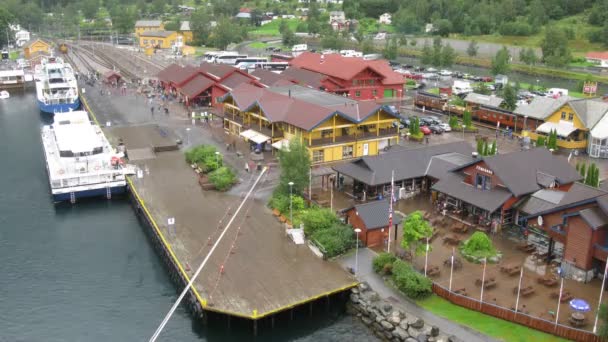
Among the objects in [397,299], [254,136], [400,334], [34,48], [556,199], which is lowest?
[400,334]

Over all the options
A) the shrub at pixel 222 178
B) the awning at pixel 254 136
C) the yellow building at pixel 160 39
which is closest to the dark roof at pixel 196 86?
the awning at pixel 254 136

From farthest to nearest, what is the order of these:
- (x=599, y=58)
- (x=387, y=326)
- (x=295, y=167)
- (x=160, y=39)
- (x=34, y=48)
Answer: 1. (x=160, y=39)
2. (x=34, y=48)
3. (x=599, y=58)
4. (x=295, y=167)
5. (x=387, y=326)

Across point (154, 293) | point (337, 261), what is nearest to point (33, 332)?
point (154, 293)

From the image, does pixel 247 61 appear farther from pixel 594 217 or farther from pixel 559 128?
pixel 594 217

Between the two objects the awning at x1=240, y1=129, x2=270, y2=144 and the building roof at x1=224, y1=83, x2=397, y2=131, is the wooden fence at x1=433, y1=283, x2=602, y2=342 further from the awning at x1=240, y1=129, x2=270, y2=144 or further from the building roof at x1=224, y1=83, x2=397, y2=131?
the awning at x1=240, y1=129, x2=270, y2=144

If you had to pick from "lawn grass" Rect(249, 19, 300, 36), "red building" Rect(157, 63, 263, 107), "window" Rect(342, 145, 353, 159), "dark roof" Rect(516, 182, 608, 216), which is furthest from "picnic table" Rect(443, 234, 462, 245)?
"lawn grass" Rect(249, 19, 300, 36)

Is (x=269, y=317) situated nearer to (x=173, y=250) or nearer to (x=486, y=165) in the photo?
(x=173, y=250)

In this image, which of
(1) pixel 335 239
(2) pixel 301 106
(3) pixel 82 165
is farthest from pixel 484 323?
(3) pixel 82 165
